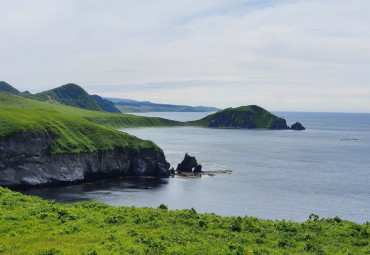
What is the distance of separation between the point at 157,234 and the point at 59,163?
101m

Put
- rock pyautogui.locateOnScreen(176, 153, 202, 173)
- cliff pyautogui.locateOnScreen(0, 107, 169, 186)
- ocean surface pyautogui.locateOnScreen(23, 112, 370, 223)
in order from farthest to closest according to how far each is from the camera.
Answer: rock pyautogui.locateOnScreen(176, 153, 202, 173) → cliff pyautogui.locateOnScreen(0, 107, 169, 186) → ocean surface pyautogui.locateOnScreen(23, 112, 370, 223)

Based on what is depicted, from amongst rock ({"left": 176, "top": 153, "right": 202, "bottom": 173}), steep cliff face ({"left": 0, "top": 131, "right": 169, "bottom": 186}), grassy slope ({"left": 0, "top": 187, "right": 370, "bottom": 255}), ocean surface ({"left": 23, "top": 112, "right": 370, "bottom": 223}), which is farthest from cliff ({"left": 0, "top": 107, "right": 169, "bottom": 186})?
grassy slope ({"left": 0, "top": 187, "right": 370, "bottom": 255})

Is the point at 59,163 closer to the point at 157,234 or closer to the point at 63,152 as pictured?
the point at 63,152

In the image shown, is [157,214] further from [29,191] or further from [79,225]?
[29,191]

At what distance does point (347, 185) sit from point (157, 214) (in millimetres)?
111828

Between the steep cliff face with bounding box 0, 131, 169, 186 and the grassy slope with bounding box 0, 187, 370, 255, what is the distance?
78767 mm

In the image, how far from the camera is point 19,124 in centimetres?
12756

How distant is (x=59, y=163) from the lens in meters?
125

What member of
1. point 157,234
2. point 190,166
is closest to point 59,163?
point 190,166

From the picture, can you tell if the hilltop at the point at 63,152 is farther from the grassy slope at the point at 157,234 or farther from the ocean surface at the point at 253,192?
the grassy slope at the point at 157,234

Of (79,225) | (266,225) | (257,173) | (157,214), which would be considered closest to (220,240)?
(266,225)

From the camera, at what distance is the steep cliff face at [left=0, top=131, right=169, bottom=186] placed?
114750 millimetres

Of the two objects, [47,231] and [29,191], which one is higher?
[47,231]

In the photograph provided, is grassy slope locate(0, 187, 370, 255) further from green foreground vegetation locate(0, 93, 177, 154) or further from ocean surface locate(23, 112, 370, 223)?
Result: green foreground vegetation locate(0, 93, 177, 154)
